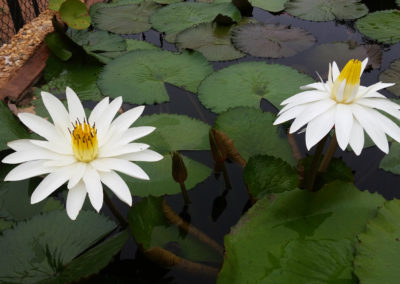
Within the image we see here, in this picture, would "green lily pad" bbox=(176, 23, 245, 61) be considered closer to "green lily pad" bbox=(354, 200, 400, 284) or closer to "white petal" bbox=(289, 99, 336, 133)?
"white petal" bbox=(289, 99, 336, 133)

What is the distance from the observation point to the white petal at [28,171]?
3.27 feet

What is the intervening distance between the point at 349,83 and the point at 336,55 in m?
1.37

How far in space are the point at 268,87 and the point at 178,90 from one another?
1.66 ft

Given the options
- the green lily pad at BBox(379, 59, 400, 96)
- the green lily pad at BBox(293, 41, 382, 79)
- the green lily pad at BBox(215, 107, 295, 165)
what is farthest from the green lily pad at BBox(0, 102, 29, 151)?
the green lily pad at BBox(379, 59, 400, 96)

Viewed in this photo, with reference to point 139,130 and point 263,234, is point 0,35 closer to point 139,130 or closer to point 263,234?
point 139,130

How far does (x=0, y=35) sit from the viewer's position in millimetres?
3348

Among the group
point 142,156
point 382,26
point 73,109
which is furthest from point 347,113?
point 382,26

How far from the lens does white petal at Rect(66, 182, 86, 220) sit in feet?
3.10

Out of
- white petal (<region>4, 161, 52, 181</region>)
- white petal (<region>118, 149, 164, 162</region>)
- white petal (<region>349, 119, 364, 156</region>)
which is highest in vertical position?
white petal (<region>349, 119, 364, 156</region>)

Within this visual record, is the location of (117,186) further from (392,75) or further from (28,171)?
(392,75)

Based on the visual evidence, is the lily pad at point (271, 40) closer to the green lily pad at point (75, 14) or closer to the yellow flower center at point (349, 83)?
the green lily pad at point (75, 14)

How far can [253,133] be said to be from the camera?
1.62m

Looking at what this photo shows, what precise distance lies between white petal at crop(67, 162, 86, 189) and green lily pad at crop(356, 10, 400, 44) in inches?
85.2

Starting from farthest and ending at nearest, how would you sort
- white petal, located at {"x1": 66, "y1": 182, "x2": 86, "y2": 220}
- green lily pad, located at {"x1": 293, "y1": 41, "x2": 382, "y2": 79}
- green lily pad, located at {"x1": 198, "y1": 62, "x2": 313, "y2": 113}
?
1. green lily pad, located at {"x1": 293, "y1": 41, "x2": 382, "y2": 79}
2. green lily pad, located at {"x1": 198, "y1": 62, "x2": 313, "y2": 113}
3. white petal, located at {"x1": 66, "y1": 182, "x2": 86, "y2": 220}
